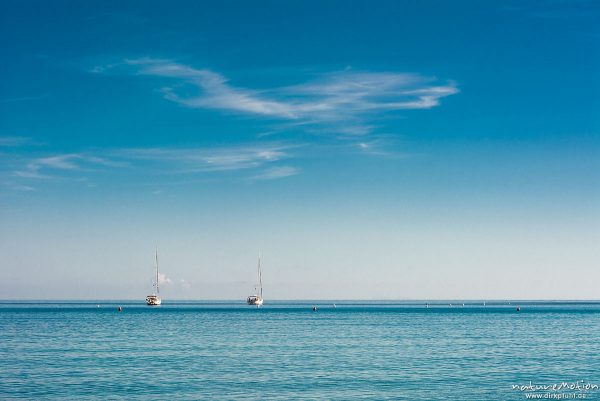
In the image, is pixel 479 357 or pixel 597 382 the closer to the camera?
pixel 597 382

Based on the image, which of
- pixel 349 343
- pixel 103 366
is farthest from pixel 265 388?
pixel 349 343

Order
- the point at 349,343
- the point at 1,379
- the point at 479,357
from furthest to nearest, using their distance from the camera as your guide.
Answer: the point at 349,343
the point at 479,357
the point at 1,379

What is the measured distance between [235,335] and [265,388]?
60912 millimetres

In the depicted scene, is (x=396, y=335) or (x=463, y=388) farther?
(x=396, y=335)

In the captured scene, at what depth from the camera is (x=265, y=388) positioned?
54.3 meters

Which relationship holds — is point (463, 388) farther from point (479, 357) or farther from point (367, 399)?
point (479, 357)

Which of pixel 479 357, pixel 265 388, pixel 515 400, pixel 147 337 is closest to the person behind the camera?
pixel 515 400

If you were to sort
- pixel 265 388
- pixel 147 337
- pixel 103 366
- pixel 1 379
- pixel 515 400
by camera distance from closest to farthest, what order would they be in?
pixel 515 400 → pixel 265 388 → pixel 1 379 → pixel 103 366 → pixel 147 337

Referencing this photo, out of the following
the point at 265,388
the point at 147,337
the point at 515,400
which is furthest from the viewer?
the point at 147,337

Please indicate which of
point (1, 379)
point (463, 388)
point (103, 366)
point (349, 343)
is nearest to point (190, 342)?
point (349, 343)

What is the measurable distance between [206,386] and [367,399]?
530 inches

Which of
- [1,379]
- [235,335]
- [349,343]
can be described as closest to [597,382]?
[349,343]

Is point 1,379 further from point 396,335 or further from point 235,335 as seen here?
point 396,335

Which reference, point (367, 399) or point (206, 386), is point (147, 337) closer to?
point (206, 386)
